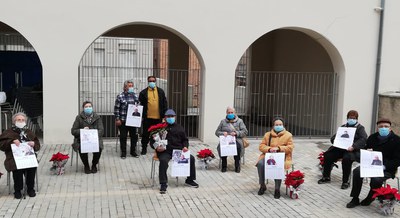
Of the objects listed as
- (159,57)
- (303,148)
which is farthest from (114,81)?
(303,148)

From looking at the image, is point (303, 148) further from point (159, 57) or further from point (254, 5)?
point (159, 57)

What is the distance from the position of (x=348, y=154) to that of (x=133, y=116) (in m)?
4.39

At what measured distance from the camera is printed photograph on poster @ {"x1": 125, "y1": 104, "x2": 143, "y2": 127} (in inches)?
356

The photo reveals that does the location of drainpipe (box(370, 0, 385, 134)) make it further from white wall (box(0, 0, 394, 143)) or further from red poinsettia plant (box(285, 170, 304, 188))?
red poinsettia plant (box(285, 170, 304, 188))

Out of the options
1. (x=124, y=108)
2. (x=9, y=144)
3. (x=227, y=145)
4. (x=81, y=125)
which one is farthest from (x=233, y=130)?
(x=9, y=144)

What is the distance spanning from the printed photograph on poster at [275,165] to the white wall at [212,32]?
4.55 meters

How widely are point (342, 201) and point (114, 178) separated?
12.9 ft

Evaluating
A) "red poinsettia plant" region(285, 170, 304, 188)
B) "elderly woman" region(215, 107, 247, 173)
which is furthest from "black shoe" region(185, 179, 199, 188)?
"red poinsettia plant" region(285, 170, 304, 188)

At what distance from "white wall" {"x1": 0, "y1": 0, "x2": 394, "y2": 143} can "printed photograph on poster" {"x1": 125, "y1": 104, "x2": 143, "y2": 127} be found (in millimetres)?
1913

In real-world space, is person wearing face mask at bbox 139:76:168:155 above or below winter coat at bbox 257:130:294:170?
above

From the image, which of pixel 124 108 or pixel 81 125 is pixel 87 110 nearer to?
pixel 81 125

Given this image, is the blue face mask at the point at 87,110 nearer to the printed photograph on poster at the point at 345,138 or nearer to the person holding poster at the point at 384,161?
the printed photograph on poster at the point at 345,138

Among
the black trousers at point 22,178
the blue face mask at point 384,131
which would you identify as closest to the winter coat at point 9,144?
the black trousers at point 22,178

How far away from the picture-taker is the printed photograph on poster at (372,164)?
20.6ft
